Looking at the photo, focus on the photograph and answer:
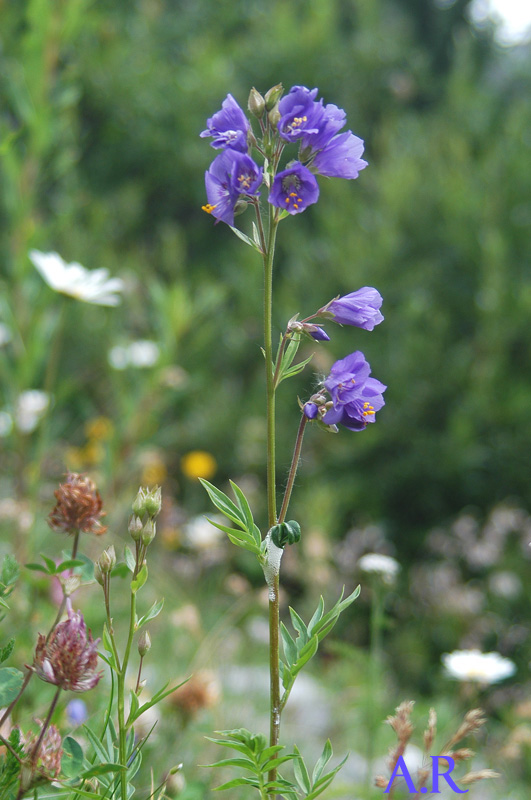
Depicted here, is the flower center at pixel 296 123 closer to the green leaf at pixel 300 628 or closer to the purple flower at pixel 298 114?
the purple flower at pixel 298 114

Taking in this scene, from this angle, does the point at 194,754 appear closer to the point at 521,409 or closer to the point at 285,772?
the point at 285,772

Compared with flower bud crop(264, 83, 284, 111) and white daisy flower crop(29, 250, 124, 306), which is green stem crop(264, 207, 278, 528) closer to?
flower bud crop(264, 83, 284, 111)

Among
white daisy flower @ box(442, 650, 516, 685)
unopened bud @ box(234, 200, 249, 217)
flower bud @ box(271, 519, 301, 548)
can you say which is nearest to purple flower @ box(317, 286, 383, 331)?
unopened bud @ box(234, 200, 249, 217)

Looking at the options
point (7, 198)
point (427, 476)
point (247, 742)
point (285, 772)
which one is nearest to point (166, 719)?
point (285, 772)

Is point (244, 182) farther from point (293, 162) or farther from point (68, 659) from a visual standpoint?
point (68, 659)

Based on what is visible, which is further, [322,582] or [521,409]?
[521,409]

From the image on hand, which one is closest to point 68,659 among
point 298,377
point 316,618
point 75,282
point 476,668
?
point 316,618
